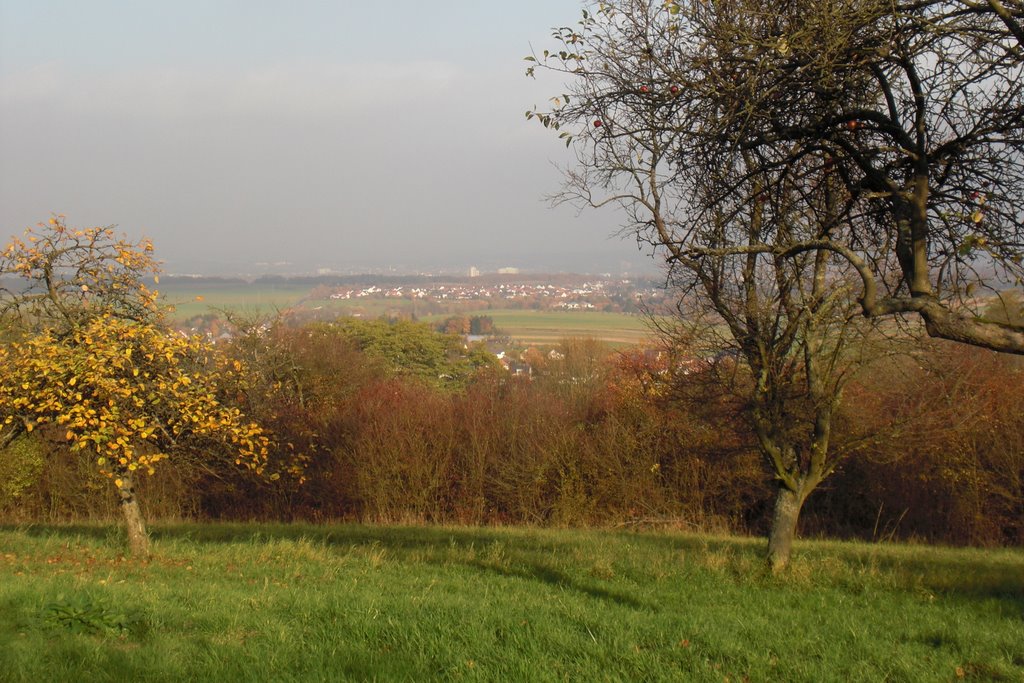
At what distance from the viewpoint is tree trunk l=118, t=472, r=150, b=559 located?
37.0ft

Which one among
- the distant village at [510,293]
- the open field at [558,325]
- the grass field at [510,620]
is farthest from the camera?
the distant village at [510,293]

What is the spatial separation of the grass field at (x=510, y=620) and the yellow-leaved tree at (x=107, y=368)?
1.68 meters

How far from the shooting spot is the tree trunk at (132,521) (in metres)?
11.3

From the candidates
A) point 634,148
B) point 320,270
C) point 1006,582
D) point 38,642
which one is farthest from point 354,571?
point 320,270

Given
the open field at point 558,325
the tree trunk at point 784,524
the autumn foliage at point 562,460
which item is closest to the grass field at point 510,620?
the tree trunk at point 784,524

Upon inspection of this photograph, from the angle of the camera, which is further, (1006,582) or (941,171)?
(1006,582)

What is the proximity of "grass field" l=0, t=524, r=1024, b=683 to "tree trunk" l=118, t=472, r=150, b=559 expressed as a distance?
1.06m

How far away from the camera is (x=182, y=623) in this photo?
20.3ft

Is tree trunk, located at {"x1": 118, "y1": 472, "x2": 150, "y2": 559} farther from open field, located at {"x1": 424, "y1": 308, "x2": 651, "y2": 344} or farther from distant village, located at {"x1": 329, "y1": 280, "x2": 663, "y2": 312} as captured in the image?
distant village, located at {"x1": 329, "y1": 280, "x2": 663, "y2": 312}

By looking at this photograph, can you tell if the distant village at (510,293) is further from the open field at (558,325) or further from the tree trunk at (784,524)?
the tree trunk at (784,524)

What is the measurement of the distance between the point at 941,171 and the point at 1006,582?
470 cm

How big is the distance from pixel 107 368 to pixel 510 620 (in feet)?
23.1

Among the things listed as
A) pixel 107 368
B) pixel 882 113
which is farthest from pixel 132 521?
pixel 882 113

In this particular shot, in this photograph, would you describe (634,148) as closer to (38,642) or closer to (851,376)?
(851,376)
